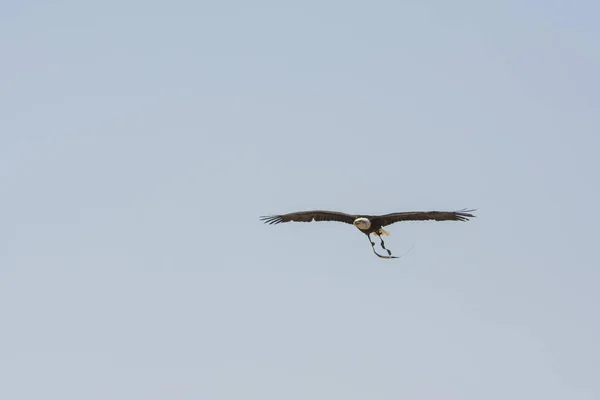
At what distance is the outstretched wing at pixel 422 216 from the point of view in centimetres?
8100

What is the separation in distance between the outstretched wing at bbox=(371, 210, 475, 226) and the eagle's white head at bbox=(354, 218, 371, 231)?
0.63 meters

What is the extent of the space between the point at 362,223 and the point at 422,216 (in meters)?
3.19

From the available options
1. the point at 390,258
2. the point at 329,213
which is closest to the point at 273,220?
the point at 329,213

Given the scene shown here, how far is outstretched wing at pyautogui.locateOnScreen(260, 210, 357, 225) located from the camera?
85594 millimetres

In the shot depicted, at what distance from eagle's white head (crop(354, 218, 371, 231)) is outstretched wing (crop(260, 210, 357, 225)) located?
150cm

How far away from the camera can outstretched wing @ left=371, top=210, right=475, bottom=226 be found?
81000 millimetres

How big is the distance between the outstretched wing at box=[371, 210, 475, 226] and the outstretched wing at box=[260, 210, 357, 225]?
77.0 inches

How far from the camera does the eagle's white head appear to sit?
82.8 meters

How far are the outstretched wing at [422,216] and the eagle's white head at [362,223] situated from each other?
2.06ft

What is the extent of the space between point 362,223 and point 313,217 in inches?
191

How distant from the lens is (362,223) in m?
82.8

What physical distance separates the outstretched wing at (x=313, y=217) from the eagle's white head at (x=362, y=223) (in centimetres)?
150

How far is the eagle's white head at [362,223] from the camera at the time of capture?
8281 centimetres

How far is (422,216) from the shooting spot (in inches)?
3250
